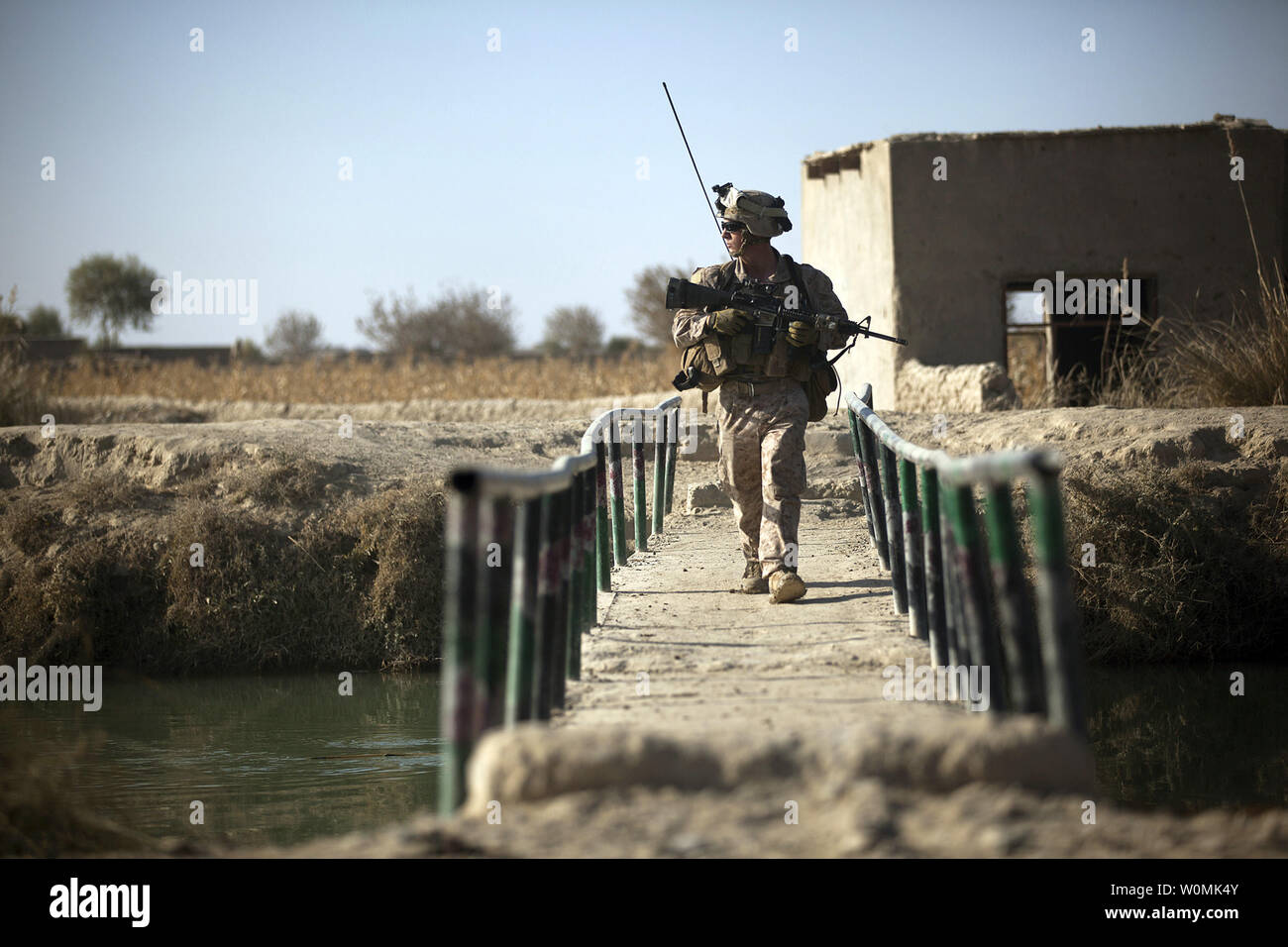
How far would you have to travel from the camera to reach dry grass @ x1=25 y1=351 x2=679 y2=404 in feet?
76.3

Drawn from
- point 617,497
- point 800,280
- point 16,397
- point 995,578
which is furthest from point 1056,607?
point 16,397

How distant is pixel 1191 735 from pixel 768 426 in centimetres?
439

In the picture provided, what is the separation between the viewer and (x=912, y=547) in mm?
5695

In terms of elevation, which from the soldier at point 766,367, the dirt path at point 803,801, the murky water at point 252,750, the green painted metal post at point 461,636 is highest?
the soldier at point 766,367

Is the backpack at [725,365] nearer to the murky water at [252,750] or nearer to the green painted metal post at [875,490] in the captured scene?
the green painted metal post at [875,490]

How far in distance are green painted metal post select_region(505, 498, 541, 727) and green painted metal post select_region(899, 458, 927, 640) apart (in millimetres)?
2157

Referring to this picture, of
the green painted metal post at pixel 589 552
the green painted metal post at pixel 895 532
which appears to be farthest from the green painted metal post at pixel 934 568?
the green painted metal post at pixel 589 552

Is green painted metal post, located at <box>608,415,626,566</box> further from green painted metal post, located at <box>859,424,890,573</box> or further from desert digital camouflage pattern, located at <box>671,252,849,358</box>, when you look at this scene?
desert digital camouflage pattern, located at <box>671,252,849,358</box>

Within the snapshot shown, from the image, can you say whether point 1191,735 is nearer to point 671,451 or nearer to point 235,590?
point 671,451

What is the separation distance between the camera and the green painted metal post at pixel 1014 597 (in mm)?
3475

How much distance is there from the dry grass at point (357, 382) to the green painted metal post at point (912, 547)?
673 inches
